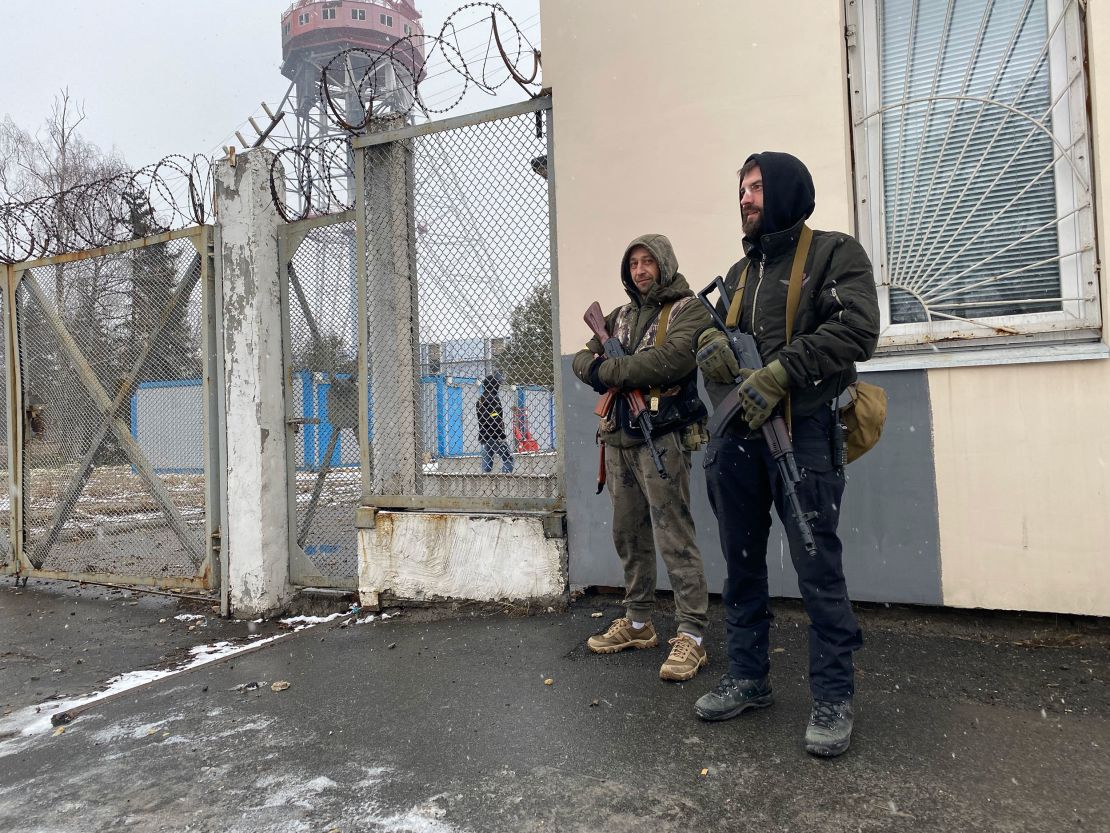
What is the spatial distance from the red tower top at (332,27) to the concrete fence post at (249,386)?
53067mm

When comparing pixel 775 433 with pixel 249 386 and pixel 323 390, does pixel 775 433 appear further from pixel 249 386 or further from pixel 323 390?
pixel 249 386

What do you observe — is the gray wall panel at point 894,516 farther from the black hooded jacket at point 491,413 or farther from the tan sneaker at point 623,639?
the black hooded jacket at point 491,413

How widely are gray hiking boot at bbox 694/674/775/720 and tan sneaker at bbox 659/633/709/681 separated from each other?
0.30 meters

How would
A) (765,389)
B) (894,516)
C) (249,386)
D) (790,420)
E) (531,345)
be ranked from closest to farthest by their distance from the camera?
1. (765,389)
2. (790,420)
3. (894,516)
4. (531,345)
5. (249,386)

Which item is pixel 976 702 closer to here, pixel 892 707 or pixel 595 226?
pixel 892 707

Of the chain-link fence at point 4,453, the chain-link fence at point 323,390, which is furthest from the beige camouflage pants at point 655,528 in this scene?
the chain-link fence at point 4,453

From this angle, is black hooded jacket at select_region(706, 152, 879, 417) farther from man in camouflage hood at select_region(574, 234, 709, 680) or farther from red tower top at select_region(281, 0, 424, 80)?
red tower top at select_region(281, 0, 424, 80)

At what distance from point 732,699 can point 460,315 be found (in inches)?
109

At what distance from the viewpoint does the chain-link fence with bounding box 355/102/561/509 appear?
4367 mm

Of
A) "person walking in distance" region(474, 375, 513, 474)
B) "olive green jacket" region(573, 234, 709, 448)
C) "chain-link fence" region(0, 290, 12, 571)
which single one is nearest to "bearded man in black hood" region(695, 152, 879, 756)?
"olive green jacket" region(573, 234, 709, 448)

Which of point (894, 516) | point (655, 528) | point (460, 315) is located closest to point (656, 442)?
point (655, 528)

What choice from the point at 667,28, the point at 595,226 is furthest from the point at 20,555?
the point at 667,28

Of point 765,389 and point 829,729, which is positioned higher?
point 765,389

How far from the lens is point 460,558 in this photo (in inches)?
173
